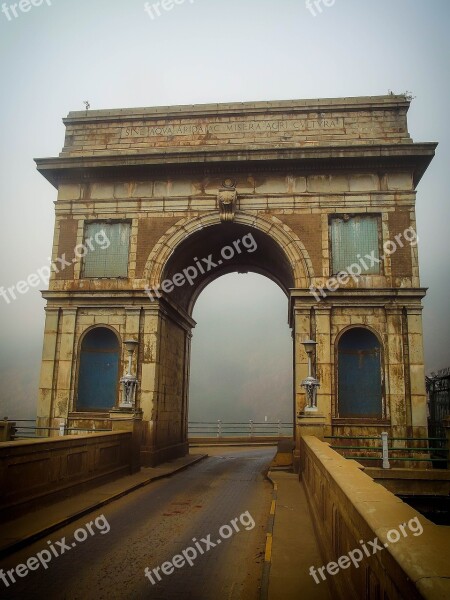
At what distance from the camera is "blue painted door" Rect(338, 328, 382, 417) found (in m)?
16.8

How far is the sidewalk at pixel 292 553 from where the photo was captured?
585 cm

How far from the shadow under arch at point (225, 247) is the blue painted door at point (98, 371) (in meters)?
2.80

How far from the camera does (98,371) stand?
18.2 m

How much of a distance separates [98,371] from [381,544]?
634 inches

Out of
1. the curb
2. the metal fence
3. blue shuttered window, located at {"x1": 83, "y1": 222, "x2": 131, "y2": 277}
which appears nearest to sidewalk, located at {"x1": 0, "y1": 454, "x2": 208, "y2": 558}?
the curb

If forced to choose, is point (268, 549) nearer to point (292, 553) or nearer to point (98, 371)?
point (292, 553)

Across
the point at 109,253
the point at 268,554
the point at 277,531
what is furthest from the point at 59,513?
the point at 109,253

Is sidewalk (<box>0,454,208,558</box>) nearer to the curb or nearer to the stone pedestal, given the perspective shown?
the curb

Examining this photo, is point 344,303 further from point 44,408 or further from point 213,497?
point 44,408

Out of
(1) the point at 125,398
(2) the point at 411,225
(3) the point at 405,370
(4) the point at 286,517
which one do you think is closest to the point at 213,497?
(4) the point at 286,517

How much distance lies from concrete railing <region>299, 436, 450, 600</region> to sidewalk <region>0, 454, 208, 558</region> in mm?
4611

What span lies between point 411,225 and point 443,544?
1623 centimetres

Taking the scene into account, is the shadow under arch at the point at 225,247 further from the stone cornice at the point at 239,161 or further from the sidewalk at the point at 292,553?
the sidewalk at the point at 292,553

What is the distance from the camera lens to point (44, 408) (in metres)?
17.6
